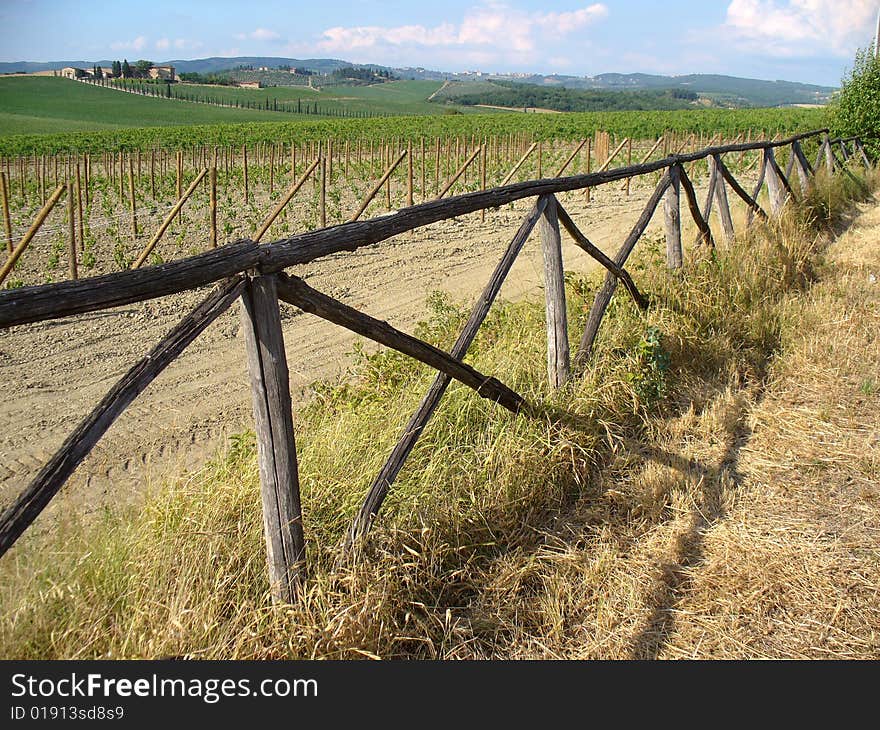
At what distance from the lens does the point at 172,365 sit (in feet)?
23.4

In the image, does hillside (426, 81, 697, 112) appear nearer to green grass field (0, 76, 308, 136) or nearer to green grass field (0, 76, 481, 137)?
green grass field (0, 76, 481, 137)

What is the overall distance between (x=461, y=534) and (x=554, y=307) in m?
1.61

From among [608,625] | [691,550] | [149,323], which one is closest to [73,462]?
[608,625]

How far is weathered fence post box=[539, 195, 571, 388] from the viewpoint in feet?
13.8

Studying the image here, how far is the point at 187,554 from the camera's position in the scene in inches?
104

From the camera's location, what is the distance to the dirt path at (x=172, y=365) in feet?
17.4

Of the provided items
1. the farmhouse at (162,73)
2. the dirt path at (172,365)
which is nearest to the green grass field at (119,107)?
the farmhouse at (162,73)

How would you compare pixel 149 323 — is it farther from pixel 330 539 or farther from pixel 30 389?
pixel 330 539

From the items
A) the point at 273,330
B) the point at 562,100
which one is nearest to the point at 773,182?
the point at 273,330

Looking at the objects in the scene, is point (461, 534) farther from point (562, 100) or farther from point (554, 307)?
point (562, 100)

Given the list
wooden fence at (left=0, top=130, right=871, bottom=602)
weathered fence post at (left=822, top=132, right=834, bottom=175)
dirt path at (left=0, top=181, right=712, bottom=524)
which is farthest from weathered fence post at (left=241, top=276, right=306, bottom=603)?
weathered fence post at (left=822, top=132, right=834, bottom=175)

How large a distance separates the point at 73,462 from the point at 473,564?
1690 mm

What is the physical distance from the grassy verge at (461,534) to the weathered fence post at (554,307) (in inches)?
4.1

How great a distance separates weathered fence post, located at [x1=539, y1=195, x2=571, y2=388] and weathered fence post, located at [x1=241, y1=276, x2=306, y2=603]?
200 cm
